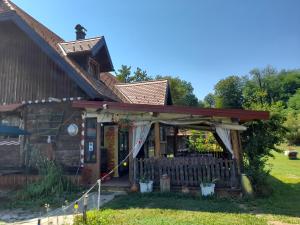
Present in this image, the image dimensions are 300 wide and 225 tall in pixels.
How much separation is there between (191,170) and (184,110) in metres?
2.00

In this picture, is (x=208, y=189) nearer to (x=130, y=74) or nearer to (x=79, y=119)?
(x=79, y=119)

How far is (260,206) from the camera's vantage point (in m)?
6.94

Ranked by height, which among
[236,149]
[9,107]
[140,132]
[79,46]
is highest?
[79,46]

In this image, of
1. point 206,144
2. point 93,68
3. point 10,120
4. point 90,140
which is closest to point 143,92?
point 93,68

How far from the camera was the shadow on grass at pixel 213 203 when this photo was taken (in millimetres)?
6559

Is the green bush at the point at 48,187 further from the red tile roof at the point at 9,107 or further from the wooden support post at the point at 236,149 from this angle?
the wooden support post at the point at 236,149

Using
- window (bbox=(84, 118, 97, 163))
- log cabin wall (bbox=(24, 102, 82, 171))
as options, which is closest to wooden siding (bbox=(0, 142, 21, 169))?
log cabin wall (bbox=(24, 102, 82, 171))

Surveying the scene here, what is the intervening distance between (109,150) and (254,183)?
650cm

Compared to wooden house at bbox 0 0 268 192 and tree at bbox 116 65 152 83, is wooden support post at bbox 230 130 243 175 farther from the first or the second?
tree at bbox 116 65 152 83

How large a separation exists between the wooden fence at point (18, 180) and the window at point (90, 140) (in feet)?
2.77

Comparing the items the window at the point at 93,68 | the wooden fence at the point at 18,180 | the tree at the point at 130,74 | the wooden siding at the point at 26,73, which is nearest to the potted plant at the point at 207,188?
the wooden fence at the point at 18,180

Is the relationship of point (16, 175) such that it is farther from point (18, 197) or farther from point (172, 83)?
point (172, 83)

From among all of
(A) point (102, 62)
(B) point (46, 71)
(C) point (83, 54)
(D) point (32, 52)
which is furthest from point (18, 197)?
(A) point (102, 62)

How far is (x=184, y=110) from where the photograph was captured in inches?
329
